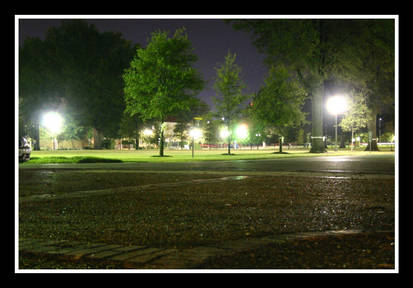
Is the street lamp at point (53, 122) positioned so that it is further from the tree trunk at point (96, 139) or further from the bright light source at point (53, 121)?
the tree trunk at point (96, 139)

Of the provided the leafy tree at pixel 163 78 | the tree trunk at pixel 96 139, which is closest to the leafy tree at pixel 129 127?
the tree trunk at pixel 96 139

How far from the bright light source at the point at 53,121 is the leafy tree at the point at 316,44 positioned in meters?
29.6

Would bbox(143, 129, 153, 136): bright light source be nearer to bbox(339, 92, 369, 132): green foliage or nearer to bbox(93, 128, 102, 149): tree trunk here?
bbox(93, 128, 102, 149): tree trunk

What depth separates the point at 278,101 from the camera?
4678cm

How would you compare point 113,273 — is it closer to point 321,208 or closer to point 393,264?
point 393,264

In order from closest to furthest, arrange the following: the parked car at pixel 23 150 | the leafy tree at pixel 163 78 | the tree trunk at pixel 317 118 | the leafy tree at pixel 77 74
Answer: the parked car at pixel 23 150
the leafy tree at pixel 163 78
the tree trunk at pixel 317 118
the leafy tree at pixel 77 74

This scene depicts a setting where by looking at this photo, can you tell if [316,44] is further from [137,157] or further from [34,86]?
[34,86]

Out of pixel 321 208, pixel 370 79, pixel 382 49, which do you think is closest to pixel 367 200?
pixel 321 208

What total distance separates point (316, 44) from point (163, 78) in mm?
14126

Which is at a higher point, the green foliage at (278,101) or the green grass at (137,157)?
the green foliage at (278,101)

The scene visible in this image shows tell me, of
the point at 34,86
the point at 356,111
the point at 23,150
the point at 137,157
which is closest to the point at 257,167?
the point at 23,150

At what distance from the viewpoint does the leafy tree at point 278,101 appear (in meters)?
46.6

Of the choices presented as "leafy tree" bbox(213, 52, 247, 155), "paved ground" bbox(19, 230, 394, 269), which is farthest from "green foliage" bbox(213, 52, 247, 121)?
"paved ground" bbox(19, 230, 394, 269)

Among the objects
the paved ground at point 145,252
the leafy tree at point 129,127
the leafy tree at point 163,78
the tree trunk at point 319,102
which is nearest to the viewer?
the paved ground at point 145,252
